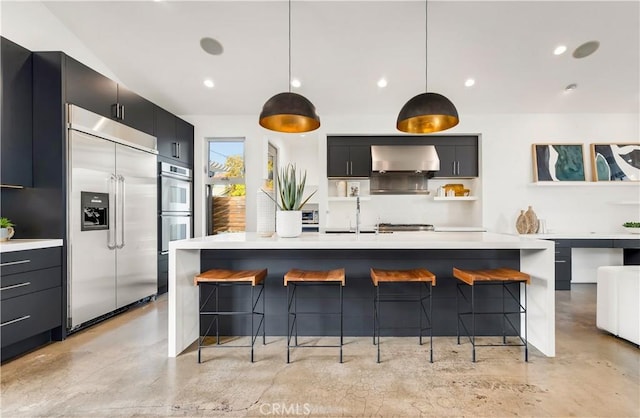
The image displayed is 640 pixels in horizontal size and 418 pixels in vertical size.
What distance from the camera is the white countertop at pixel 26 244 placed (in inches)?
91.0

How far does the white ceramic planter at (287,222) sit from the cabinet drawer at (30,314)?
203 cm

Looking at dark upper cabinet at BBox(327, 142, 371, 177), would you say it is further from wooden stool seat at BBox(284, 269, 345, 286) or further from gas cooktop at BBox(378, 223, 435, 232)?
wooden stool seat at BBox(284, 269, 345, 286)

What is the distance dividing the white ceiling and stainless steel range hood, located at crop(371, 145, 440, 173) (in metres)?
0.68

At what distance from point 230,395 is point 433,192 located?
450 centimetres

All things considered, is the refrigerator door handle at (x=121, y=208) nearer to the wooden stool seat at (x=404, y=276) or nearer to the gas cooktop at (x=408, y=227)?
the wooden stool seat at (x=404, y=276)

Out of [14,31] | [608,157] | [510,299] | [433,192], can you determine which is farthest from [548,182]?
[14,31]

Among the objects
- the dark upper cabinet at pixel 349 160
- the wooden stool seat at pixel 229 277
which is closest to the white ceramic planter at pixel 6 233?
the wooden stool seat at pixel 229 277

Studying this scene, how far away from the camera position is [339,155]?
521cm

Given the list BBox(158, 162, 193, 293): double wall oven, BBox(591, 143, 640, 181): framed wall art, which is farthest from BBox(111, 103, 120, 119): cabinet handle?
BBox(591, 143, 640, 181): framed wall art

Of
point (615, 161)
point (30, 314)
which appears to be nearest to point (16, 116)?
point (30, 314)

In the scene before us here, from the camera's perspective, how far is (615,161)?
4895mm

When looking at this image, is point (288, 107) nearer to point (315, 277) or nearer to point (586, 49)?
point (315, 277)

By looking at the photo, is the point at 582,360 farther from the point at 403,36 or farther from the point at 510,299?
the point at 403,36

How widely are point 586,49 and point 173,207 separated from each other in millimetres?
5820
